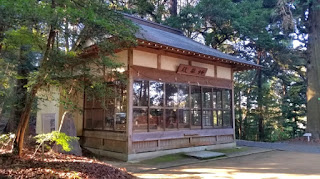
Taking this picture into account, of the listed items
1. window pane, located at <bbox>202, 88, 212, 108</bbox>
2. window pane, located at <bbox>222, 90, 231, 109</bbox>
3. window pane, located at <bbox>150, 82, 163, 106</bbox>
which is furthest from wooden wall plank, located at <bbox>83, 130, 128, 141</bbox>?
window pane, located at <bbox>222, 90, 231, 109</bbox>

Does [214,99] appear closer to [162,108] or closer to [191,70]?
[191,70]

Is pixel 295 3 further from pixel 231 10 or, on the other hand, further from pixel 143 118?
pixel 143 118

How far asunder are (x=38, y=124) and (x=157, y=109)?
614 cm

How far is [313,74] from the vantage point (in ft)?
45.8

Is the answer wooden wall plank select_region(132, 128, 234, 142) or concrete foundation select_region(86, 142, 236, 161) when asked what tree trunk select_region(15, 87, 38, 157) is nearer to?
concrete foundation select_region(86, 142, 236, 161)

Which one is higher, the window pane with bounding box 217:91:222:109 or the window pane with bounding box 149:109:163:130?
the window pane with bounding box 217:91:222:109

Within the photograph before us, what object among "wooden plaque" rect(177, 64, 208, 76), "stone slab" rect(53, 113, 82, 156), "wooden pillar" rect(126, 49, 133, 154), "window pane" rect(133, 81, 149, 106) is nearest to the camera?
"stone slab" rect(53, 113, 82, 156)

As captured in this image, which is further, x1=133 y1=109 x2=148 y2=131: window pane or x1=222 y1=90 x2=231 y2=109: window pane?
x1=222 y1=90 x2=231 y2=109: window pane

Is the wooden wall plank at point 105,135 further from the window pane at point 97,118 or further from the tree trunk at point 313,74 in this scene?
the tree trunk at point 313,74

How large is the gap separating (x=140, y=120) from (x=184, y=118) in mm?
2037

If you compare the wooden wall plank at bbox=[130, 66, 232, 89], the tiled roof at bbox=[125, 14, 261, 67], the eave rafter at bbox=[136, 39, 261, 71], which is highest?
the tiled roof at bbox=[125, 14, 261, 67]

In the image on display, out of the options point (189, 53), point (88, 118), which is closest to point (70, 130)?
point (88, 118)

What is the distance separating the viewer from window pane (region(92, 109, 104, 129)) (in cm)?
873

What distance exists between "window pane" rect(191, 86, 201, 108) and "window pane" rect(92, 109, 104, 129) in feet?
11.3
